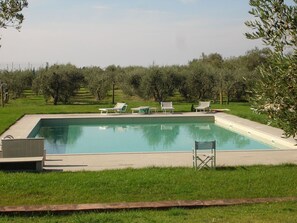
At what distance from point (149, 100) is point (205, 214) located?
27.1 meters

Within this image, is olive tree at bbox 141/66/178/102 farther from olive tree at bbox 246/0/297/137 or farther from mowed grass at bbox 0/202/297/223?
olive tree at bbox 246/0/297/137

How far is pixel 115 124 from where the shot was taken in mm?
22656

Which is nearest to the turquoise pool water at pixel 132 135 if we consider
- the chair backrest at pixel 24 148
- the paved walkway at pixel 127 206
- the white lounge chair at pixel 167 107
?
the white lounge chair at pixel 167 107

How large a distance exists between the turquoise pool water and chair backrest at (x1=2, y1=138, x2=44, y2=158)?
514 cm

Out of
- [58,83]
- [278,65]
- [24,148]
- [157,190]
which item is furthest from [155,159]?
[58,83]

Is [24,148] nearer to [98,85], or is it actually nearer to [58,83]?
[58,83]

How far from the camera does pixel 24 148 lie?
1034cm

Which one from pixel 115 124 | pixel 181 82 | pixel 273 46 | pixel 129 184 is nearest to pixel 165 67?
pixel 181 82

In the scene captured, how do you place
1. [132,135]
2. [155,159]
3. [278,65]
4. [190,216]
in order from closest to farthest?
1. [278,65]
2. [190,216]
3. [155,159]
4. [132,135]

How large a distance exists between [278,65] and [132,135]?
51.0 ft

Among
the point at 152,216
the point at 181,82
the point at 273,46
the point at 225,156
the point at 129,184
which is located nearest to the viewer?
the point at 273,46

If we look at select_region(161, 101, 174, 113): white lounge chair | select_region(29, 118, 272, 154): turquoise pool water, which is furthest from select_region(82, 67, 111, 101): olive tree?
select_region(29, 118, 272, 154): turquoise pool water

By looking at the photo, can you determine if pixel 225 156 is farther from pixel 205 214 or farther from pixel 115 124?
pixel 115 124

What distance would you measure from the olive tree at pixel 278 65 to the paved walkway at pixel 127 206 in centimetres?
271
